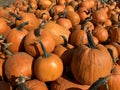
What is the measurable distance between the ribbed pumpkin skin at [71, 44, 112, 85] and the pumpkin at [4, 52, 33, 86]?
16.9 inches

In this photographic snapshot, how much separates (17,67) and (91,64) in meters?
0.65

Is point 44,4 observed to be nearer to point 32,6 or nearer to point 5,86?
point 32,6

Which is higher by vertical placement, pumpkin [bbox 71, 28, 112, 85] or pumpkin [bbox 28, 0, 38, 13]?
pumpkin [bbox 28, 0, 38, 13]

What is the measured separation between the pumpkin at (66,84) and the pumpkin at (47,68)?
0.19ft

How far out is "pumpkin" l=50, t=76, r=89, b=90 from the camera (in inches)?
76.3

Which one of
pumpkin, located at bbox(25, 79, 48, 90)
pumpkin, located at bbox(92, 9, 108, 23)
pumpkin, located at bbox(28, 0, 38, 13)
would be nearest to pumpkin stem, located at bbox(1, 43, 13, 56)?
pumpkin, located at bbox(25, 79, 48, 90)

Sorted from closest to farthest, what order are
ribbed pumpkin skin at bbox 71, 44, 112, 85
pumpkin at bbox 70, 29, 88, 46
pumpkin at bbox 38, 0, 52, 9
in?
ribbed pumpkin skin at bbox 71, 44, 112, 85 → pumpkin at bbox 70, 29, 88, 46 → pumpkin at bbox 38, 0, 52, 9

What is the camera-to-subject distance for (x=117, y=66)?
84.5 inches

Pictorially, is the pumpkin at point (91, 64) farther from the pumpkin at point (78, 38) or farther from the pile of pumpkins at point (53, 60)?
the pumpkin at point (78, 38)

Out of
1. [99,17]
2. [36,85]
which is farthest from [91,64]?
[99,17]

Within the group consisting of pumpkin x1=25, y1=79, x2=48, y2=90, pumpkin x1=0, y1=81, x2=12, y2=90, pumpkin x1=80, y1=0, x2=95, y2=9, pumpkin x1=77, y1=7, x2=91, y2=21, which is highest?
pumpkin x1=80, y1=0, x2=95, y2=9

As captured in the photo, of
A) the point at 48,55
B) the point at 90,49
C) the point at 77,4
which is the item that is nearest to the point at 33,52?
the point at 48,55

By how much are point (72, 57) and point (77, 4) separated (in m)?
2.56

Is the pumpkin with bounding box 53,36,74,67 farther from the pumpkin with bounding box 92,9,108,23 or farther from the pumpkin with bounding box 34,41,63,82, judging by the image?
the pumpkin with bounding box 92,9,108,23
